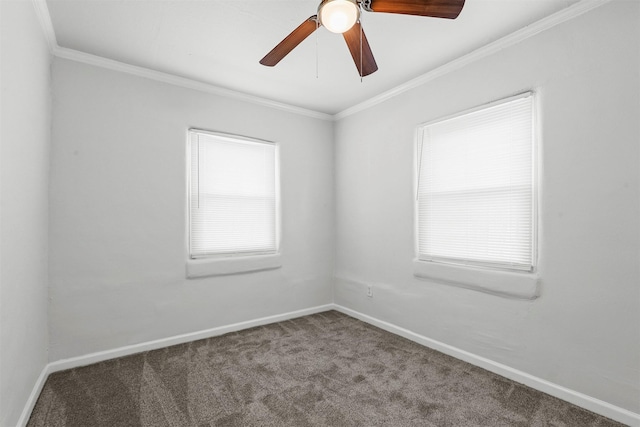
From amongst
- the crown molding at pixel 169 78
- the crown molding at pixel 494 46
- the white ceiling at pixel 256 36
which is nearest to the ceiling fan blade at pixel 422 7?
the white ceiling at pixel 256 36

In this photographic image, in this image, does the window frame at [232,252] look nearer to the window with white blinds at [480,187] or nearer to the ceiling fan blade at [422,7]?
the window with white blinds at [480,187]

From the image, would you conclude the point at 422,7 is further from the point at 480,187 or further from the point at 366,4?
the point at 480,187

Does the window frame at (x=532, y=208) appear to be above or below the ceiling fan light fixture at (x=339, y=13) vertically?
below

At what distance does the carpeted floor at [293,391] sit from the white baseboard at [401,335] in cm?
6

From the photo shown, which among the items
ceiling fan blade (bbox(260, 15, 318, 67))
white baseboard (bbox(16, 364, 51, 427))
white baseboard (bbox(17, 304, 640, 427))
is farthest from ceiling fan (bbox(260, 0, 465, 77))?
white baseboard (bbox(16, 364, 51, 427))

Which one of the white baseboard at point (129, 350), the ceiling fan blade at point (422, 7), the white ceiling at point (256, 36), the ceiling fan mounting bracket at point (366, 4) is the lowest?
the white baseboard at point (129, 350)

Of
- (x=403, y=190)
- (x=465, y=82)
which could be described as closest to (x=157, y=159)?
(x=403, y=190)

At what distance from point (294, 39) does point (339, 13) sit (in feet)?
1.38

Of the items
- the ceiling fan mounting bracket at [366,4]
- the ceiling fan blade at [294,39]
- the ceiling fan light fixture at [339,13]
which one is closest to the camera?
the ceiling fan light fixture at [339,13]

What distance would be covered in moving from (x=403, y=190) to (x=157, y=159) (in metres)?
2.47

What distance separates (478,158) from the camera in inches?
105

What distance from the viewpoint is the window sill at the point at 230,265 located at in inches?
124

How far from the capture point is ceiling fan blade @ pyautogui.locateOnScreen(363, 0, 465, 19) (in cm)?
143

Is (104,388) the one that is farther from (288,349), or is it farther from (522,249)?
(522,249)
